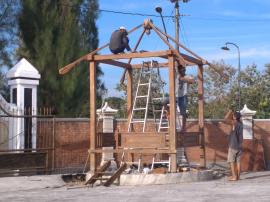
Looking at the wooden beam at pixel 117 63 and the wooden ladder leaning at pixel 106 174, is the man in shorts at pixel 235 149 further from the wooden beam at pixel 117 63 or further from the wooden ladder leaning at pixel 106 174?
the wooden beam at pixel 117 63

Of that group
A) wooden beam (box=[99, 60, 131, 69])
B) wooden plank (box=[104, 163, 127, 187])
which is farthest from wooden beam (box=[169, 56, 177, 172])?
wooden beam (box=[99, 60, 131, 69])

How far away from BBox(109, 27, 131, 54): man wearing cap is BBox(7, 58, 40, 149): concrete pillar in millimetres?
3826

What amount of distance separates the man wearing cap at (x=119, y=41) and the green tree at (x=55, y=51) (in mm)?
15652

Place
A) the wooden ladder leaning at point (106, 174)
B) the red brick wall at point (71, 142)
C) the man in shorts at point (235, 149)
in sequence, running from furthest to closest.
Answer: the red brick wall at point (71, 142), the man in shorts at point (235, 149), the wooden ladder leaning at point (106, 174)

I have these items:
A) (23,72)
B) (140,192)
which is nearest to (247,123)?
(23,72)

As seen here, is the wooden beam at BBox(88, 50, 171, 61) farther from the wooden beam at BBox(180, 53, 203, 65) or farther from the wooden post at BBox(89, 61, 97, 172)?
the wooden beam at BBox(180, 53, 203, 65)

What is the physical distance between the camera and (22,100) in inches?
746

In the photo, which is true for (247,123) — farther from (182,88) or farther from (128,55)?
(128,55)

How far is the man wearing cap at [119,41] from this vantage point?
1658 cm

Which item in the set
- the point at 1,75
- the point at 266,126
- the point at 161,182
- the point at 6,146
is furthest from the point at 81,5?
the point at 161,182

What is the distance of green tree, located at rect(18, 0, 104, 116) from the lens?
106ft

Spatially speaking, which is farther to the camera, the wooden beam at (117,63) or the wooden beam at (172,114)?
the wooden beam at (117,63)

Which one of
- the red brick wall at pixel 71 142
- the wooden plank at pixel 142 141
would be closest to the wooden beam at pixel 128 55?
the wooden plank at pixel 142 141

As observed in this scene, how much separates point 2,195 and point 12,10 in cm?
2189
